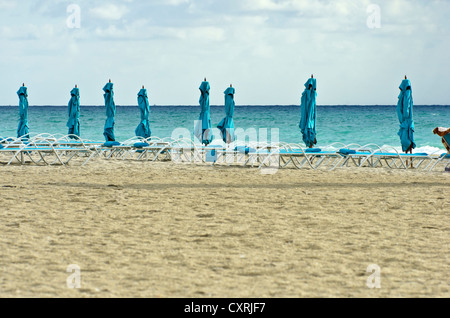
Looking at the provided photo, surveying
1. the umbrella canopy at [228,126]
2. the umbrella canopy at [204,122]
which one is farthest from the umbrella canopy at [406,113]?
the umbrella canopy at [204,122]

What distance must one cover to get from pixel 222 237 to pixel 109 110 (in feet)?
25.3

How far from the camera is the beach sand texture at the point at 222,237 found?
3012mm

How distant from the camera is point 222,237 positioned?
4.10m

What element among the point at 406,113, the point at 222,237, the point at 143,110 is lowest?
the point at 222,237

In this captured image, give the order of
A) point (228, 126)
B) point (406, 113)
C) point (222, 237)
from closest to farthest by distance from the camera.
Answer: point (222, 237)
point (406, 113)
point (228, 126)

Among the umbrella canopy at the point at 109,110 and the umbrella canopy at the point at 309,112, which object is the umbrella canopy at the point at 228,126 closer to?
the umbrella canopy at the point at 309,112

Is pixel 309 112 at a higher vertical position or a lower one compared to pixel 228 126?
higher

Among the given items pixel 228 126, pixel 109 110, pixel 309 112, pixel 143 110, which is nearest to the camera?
pixel 309 112

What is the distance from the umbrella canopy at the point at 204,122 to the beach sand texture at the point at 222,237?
10.4 feet

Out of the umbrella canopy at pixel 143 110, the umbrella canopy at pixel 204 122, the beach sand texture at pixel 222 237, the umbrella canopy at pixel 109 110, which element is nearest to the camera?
the beach sand texture at pixel 222 237

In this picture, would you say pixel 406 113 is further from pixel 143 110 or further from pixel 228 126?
pixel 143 110

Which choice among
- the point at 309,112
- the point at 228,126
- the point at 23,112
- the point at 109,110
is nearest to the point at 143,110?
the point at 109,110

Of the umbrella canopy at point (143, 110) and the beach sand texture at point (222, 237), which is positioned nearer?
the beach sand texture at point (222, 237)

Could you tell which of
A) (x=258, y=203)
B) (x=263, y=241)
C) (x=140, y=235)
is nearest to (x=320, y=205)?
(x=258, y=203)
